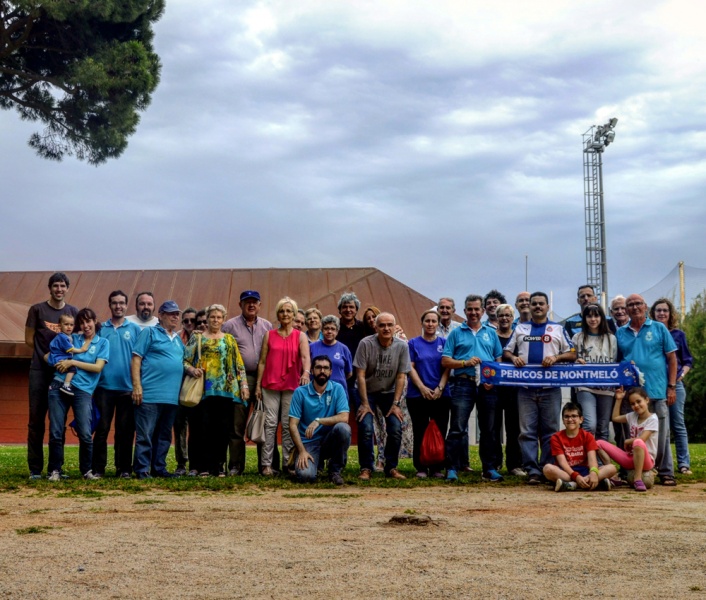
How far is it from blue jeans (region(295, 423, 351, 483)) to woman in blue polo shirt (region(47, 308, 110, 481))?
2114 mm

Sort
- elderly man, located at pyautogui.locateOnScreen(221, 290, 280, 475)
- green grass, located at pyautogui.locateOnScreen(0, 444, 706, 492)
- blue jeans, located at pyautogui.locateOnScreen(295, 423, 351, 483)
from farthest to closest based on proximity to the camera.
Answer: elderly man, located at pyautogui.locateOnScreen(221, 290, 280, 475)
blue jeans, located at pyautogui.locateOnScreen(295, 423, 351, 483)
green grass, located at pyautogui.locateOnScreen(0, 444, 706, 492)

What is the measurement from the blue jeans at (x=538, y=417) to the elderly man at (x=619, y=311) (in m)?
1.20

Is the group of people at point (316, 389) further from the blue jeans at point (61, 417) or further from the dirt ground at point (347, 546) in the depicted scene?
the dirt ground at point (347, 546)

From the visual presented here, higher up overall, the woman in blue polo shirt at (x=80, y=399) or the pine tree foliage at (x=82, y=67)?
the pine tree foliage at (x=82, y=67)

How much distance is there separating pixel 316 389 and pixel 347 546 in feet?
11.4

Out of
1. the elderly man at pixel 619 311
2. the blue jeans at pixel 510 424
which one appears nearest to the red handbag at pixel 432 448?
the blue jeans at pixel 510 424

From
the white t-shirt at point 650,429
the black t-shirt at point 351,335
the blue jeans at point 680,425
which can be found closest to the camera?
the white t-shirt at point 650,429

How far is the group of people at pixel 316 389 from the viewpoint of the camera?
8.52 m

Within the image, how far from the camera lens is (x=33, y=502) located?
275 inches

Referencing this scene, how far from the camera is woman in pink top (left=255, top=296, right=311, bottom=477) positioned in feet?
29.3

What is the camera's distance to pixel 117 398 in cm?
883

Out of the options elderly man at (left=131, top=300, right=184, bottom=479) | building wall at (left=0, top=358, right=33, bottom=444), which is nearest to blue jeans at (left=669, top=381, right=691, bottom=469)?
elderly man at (left=131, top=300, right=184, bottom=479)

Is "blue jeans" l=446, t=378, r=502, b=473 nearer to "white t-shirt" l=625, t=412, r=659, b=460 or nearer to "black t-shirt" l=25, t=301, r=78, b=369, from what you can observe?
"white t-shirt" l=625, t=412, r=659, b=460

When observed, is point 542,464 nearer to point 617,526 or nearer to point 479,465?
point 479,465
